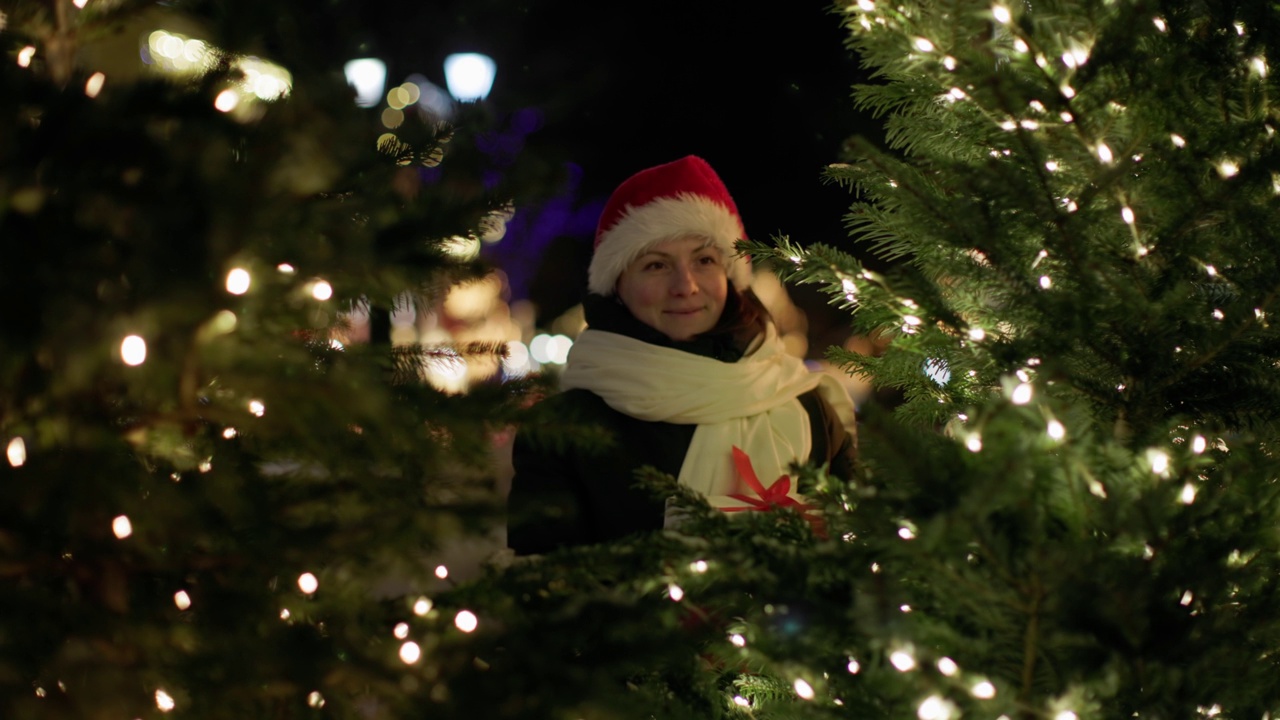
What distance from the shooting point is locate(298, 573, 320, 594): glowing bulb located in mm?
1219

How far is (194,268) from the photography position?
1.03 meters

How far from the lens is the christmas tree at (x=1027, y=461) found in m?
1.23

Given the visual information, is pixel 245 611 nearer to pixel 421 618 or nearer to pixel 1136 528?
pixel 421 618

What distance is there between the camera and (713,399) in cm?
261

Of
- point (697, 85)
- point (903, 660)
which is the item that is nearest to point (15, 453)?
point (903, 660)

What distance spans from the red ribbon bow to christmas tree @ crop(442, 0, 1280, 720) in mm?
326

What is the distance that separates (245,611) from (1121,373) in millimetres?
1399

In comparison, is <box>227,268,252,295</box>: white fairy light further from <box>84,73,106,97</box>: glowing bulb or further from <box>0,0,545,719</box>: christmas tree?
<box>84,73,106,97</box>: glowing bulb

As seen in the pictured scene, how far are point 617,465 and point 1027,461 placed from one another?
4.64ft

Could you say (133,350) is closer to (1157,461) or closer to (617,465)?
(1157,461)

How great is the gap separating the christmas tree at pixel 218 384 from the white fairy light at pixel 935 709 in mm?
Answer: 565

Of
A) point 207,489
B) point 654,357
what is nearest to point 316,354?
point 207,489

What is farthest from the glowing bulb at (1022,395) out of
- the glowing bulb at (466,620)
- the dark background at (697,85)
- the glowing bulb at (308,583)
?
the dark background at (697,85)

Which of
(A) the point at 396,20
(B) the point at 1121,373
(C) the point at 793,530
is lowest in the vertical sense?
(A) the point at 396,20
